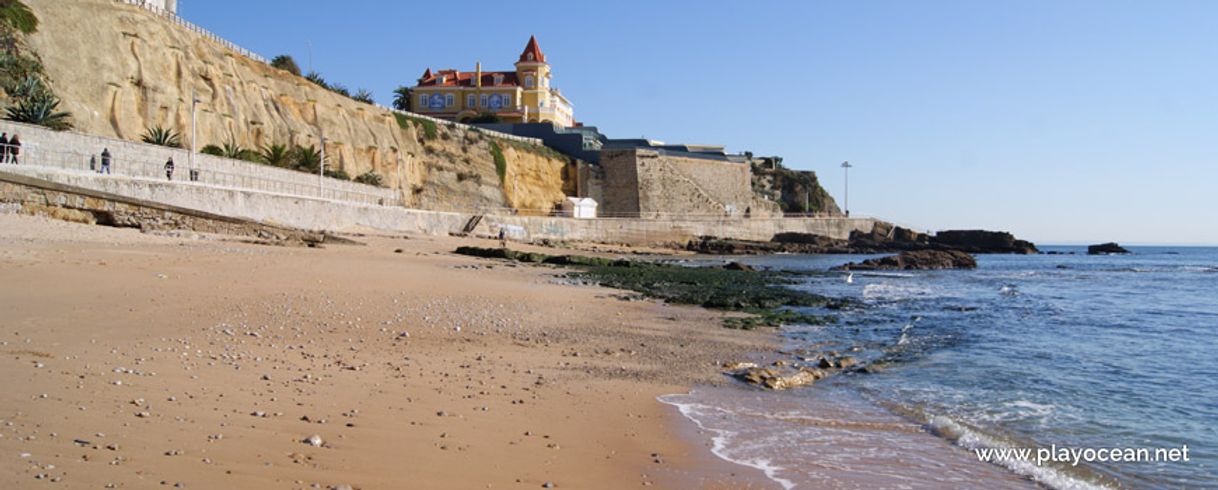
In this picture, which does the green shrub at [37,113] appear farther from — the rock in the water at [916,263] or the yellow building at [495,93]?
the yellow building at [495,93]

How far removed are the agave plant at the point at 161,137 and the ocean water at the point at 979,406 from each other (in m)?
22.2

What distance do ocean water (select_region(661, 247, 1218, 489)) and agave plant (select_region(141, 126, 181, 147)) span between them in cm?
2222

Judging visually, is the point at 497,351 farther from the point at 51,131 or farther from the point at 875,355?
the point at 51,131

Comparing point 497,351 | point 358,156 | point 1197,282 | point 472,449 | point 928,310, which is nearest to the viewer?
point 472,449

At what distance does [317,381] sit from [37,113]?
19.6 metres

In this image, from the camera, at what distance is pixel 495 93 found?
67.0m

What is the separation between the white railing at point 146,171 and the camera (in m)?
19.1

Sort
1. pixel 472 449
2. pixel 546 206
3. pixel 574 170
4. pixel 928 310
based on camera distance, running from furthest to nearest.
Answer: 1. pixel 574 170
2. pixel 546 206
3. pixel 928 310
4. pixel 472 449

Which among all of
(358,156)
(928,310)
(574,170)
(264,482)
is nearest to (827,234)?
(574,170)

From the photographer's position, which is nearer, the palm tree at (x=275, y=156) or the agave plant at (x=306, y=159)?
the palm tree at (x=275, y=156)

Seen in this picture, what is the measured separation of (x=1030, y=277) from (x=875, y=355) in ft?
93.5


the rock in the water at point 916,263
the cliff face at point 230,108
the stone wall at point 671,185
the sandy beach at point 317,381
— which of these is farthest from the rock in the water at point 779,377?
the stone wall at point 671,185

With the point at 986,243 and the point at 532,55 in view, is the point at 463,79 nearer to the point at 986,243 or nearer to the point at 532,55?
the point at 532,55

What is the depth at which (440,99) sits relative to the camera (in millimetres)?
67125
